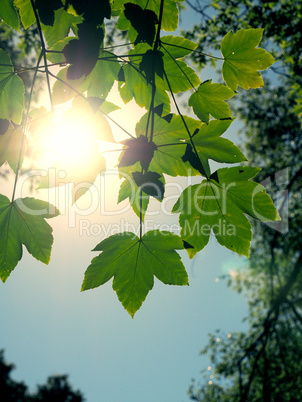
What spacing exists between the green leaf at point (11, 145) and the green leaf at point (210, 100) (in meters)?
0.63

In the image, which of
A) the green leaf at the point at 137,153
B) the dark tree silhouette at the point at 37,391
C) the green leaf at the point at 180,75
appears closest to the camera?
the green leaf at the point at 137,153

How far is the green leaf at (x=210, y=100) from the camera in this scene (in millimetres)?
1036

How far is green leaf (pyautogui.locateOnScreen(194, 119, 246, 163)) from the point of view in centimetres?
98

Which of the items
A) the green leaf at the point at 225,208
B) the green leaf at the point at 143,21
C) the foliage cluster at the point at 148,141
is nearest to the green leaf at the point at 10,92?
the foliage cluster at the point at 148,141

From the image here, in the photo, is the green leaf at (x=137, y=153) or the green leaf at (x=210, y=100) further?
the green leaf at (x=210, y=100)

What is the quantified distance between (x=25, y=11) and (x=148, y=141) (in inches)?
25.4

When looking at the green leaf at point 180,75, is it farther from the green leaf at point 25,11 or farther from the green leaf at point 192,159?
the green leaf at point 25,11

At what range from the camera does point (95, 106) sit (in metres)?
0.97

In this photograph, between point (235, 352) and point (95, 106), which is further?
point (235, 352)

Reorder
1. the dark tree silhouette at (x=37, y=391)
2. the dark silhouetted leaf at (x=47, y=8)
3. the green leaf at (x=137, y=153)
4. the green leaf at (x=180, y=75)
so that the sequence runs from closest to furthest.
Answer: the green leaf at (x=137, y=153) → the dark silhouetted leaf at (x=47, y=8) → the green leaf at (x=180, y=75) → the dark tree silhouette at (x=37, y=391)

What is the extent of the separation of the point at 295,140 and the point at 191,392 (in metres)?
12.8

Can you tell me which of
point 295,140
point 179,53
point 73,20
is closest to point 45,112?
point 73,20

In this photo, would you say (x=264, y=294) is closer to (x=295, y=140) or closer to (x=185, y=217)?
(x=295, y=140)

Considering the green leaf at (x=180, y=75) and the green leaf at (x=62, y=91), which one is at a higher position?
the green leaf at (x=180, y=75)
